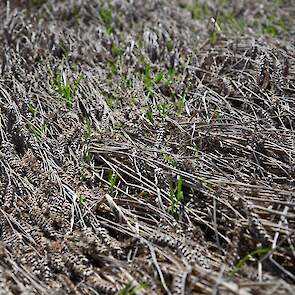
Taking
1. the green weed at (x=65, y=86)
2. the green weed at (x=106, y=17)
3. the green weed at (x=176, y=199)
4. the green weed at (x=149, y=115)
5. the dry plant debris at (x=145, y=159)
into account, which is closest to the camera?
the dry plant debris at (x=145, y=159)

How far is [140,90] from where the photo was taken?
2.31 meters

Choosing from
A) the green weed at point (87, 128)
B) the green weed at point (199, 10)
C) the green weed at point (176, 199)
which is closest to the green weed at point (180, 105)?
the green weed at point (87, 128)

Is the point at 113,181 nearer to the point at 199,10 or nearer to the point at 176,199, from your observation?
the point at 176,199

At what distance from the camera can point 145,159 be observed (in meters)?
1.80

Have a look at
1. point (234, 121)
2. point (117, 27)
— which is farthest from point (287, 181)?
point (117, 27)

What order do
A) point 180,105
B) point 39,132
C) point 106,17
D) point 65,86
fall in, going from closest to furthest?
1. point 39,132
2. point 180,105
3. point 65,86
4. point 106,17

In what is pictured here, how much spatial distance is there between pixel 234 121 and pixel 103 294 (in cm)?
99

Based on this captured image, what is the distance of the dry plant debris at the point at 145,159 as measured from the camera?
142cm

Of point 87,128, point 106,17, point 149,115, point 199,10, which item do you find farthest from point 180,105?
point 199,10

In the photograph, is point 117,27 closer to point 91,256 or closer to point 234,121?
point 234,121

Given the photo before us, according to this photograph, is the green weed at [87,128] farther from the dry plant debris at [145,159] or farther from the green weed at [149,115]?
the green weed at [149,115]

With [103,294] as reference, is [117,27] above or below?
above

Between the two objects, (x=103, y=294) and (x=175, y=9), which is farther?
(x=175, y=9)

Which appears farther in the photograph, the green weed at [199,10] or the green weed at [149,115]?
the green weed at [199,10]
